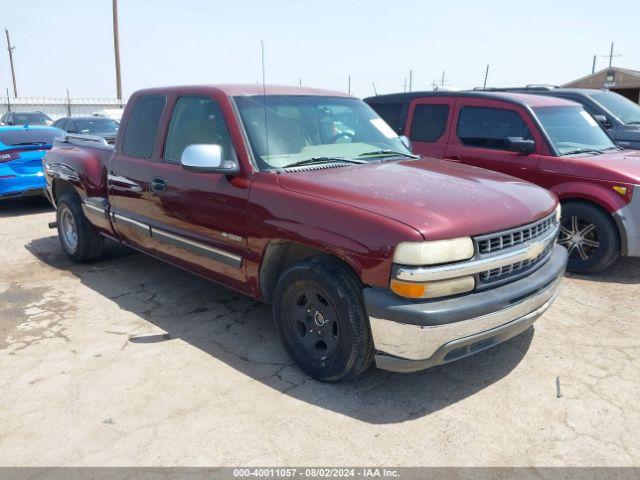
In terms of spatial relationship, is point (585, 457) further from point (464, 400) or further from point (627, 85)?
point (627, 85)

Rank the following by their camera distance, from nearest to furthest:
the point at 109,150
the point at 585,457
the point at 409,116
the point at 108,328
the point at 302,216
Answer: the point at 585,457
the point at 302,216
the point at 108,328
the point at 109,150
the point at 409,116

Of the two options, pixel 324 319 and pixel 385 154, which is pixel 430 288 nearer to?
pixel 324 319

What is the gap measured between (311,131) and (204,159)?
2.87 ft

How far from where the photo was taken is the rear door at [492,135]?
18.9ft

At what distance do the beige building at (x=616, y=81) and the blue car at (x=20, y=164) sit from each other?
21515 mm

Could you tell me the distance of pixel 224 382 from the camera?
3.37m

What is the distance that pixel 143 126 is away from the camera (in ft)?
15.4

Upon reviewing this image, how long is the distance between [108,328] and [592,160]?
4.89 m

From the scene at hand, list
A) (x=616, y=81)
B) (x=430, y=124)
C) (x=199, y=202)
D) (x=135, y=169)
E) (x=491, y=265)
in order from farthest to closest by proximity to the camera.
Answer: (x=616, y=81)
(x=430, y=124)
(x=135, y=169)
(x=199, y=202)
(x=491, y=265)

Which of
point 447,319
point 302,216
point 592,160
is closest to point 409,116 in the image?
point 592,160

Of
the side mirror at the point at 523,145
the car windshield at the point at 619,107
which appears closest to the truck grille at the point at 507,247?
the side mirror at the point at 523,145

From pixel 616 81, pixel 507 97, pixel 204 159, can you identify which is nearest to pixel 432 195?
pixel 204 159

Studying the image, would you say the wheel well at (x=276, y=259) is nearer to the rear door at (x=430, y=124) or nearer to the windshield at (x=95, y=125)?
the rear door at (x=430, y=124)

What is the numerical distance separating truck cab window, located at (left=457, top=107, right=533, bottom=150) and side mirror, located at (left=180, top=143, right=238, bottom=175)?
3.64 metres
